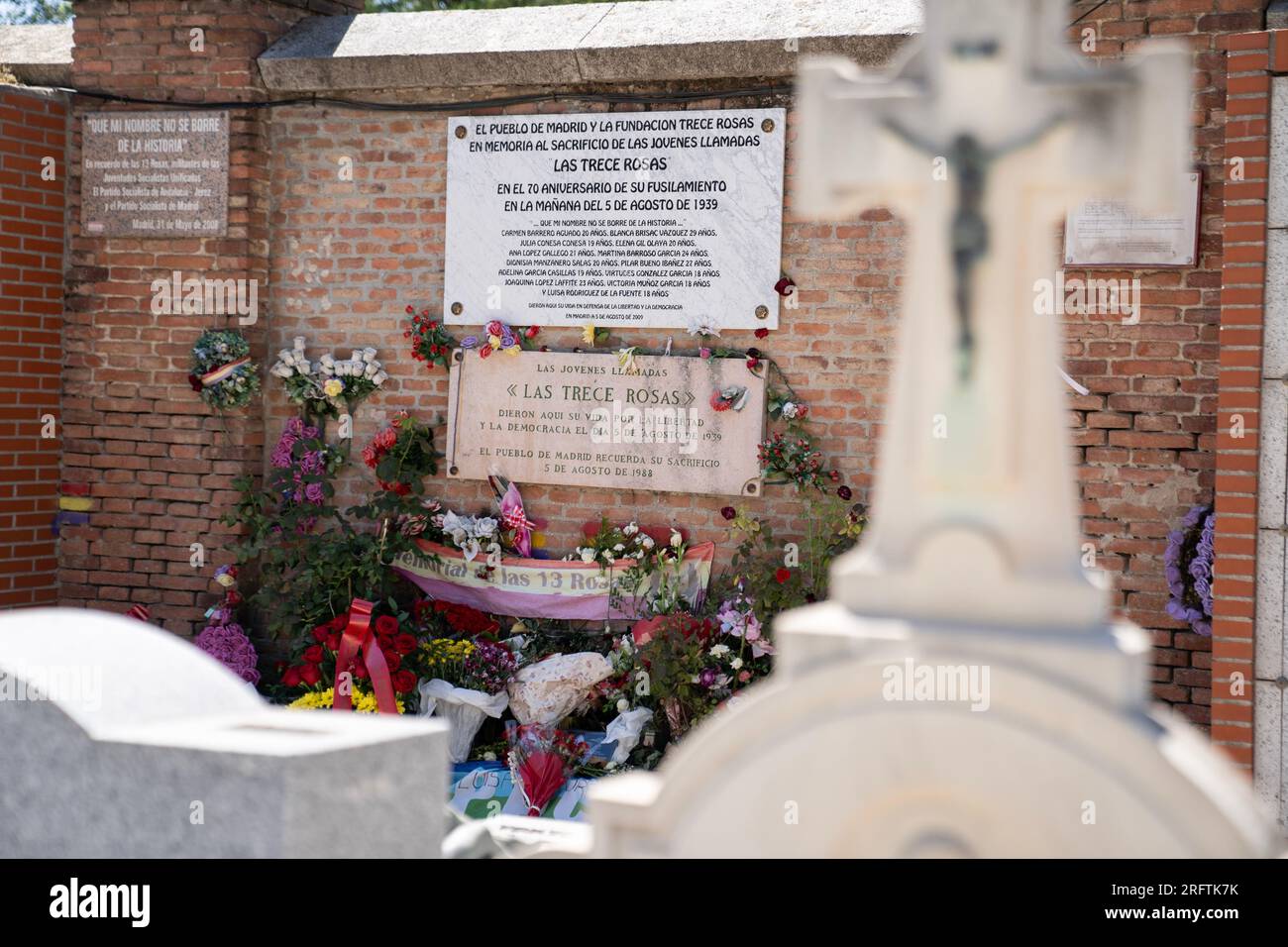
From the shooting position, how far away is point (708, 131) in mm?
6488

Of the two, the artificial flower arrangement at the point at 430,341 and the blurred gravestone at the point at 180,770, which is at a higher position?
the artificial flower arrangement at the point at 430,341

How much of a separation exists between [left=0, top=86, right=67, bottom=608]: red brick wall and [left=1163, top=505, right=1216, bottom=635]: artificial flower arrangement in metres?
5.54

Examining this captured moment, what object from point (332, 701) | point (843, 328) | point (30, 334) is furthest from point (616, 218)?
point (30, 334)

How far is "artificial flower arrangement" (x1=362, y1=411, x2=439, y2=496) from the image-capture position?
6.82 m

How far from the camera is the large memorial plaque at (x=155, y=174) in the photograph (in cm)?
719

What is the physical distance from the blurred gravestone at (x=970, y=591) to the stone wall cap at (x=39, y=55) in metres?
6.01

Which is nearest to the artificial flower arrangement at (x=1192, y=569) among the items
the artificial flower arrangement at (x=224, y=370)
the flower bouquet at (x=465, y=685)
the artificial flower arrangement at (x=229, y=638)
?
the flower bouquet at (x=465, y=685)

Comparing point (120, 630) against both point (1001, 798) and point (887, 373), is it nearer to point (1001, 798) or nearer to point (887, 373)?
point (1001, 798)

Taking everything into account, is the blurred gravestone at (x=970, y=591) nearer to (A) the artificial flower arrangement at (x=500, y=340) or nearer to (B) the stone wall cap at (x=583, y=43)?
(B) the stone wall cap at (x=583, y=43)


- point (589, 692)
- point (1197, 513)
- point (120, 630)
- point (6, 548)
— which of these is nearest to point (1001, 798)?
point (120, 630)

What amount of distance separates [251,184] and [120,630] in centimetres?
420

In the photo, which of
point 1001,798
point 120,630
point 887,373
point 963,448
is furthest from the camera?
point 887,373

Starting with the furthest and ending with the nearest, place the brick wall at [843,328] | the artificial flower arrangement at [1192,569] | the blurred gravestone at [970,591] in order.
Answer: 1. the brick wall at [843,328]
2. the artificial flower arrangement at [1192,569]
3. the blurred gravestone at [970,591]

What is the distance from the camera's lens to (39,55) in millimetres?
7641
